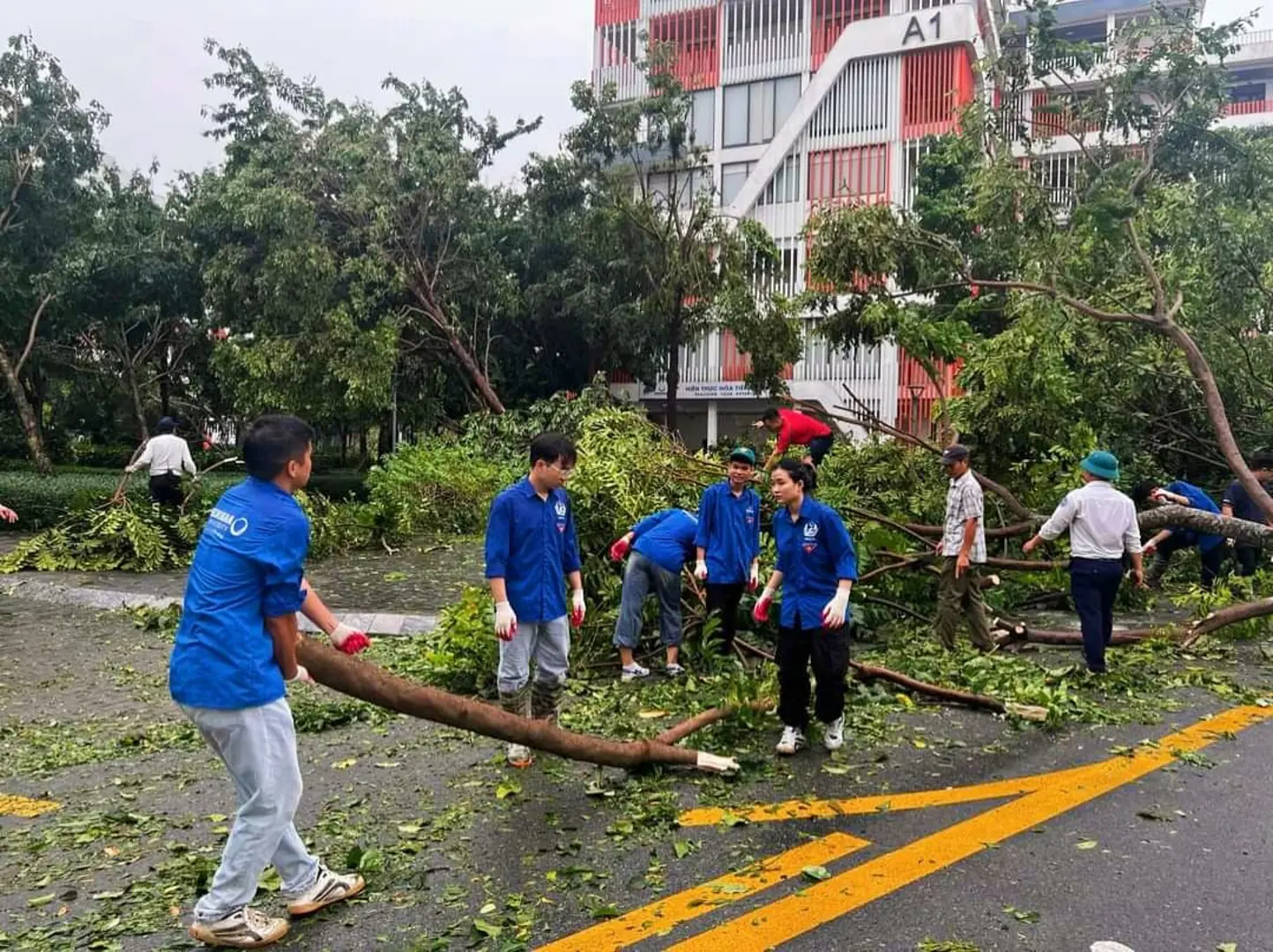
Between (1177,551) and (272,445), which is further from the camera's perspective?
(1177,551)

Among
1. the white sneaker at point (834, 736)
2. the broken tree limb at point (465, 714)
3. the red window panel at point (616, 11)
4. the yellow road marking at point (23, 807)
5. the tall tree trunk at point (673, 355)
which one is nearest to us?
the broken tree limb at point (465, 714)

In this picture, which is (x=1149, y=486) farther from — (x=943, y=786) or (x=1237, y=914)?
(x=1237, y=914)

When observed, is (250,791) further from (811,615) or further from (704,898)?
(811,615)

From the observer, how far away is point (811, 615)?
4.78 metres

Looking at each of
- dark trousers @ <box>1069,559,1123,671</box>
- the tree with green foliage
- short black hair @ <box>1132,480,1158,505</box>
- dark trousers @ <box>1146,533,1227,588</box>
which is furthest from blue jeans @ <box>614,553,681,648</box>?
the tree with green foliage

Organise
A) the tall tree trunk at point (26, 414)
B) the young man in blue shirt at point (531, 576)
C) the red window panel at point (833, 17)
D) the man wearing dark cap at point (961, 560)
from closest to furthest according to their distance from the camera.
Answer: the young man in blue shirt at point (531, 576)
the man wearing dark cap at point (961, 560)
the tall tree trunk at point (26, 414)
the red window panel at point (833, 17)

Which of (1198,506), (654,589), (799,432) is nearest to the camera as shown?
(654,589)

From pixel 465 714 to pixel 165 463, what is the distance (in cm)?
955

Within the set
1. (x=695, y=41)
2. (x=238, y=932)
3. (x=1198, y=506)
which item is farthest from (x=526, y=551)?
(x=695, y=41)

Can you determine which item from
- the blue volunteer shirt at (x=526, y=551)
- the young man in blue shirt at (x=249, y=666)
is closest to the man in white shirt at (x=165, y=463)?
the blue volunteer shirt at (x=526, y=551)

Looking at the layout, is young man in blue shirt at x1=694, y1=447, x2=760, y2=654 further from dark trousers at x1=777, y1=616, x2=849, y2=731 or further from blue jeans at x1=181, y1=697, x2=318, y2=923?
blue jeans at x1=181, y1=697, x2=318, y2=923

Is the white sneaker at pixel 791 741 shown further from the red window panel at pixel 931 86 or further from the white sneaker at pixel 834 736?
the red window panel at pixel 931 86

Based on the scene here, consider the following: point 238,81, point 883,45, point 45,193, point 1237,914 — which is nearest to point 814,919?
point 1237,914

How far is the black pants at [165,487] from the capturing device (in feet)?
38.2
